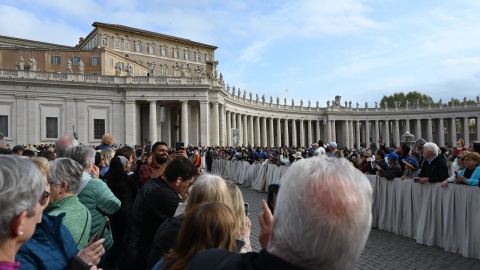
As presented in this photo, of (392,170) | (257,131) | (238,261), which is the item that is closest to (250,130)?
(257,131)

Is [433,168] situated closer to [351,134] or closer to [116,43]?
[116,43]

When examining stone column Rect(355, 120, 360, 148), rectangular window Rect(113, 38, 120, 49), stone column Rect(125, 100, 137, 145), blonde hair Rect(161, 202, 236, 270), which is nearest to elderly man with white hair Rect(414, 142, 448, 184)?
blonde hair Rect(161, 202, 236, 270)

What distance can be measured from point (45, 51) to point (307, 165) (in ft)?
205

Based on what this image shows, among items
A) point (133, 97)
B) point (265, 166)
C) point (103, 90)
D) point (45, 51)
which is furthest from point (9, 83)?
point (265, 166)

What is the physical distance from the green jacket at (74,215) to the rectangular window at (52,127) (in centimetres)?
4452

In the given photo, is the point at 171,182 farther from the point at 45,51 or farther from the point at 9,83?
the point at 45,51

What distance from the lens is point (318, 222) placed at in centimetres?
188

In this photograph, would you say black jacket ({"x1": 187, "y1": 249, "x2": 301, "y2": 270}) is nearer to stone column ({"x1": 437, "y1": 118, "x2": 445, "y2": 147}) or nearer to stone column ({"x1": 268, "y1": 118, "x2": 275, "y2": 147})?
stone column ({"x1": 268, "y1": 118, "x2": 275, "y2": 147})

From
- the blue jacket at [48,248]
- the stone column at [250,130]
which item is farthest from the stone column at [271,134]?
the blue jacket at [48,248]

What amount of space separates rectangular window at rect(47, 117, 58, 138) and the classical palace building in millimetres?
102

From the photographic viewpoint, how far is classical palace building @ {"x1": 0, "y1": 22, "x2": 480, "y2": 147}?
43.1m

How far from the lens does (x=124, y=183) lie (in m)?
6.48

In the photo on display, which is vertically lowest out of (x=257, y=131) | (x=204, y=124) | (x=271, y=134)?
(x=271, y=134)

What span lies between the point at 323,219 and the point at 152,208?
11.0ft
